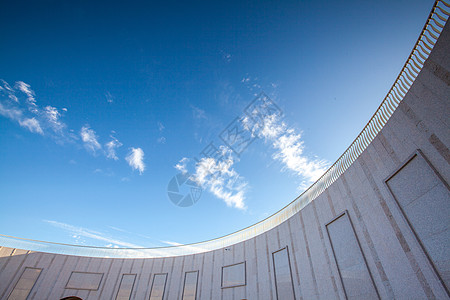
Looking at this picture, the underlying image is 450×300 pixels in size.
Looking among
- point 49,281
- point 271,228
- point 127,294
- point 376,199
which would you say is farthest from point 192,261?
point 376,199

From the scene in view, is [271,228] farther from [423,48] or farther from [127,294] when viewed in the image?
[127,294]

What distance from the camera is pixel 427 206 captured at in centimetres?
671

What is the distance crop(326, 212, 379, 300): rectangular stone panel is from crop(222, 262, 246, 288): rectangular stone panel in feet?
31.8

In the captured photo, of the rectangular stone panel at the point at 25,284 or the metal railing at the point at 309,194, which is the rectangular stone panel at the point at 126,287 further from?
the rectangular stone panel at the point at 25,284

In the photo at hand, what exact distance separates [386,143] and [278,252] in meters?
10.6

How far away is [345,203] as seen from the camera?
10406mm

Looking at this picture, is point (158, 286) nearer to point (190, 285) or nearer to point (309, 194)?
point (190, 285)

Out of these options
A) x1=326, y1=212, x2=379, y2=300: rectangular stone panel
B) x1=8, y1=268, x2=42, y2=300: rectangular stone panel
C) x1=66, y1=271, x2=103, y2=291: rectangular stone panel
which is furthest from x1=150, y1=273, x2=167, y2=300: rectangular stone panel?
x1=326, y1=212, x2=379, y2=300: rectangular stone panel

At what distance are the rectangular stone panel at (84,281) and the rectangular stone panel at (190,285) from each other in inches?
408

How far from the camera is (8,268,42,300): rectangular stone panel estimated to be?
66.3 feet

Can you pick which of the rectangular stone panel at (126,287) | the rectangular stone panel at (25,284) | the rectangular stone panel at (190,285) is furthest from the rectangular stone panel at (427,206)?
the rectangular stone panel at (25,284)

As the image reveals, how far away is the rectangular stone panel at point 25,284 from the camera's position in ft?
66.3

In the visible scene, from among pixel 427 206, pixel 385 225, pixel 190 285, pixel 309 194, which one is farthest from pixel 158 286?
pixel 427 206

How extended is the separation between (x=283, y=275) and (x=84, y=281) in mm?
22559
